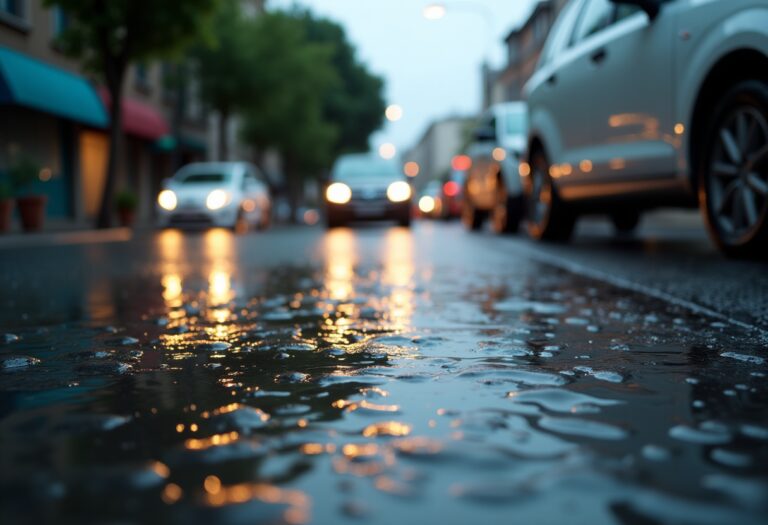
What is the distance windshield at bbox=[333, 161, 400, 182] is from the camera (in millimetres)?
20172

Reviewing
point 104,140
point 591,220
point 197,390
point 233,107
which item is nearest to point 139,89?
point 104,140

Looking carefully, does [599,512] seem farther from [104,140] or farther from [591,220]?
[104,140]

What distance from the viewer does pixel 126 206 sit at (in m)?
23.3

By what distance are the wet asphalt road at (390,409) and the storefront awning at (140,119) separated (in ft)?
72.3

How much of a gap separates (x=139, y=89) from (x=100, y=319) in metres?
26.8

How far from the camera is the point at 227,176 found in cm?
2122

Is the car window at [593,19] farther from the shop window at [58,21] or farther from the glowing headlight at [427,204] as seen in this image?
the glowing headlight at [427,204]

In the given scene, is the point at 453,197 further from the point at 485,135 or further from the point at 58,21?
the point at 485,135

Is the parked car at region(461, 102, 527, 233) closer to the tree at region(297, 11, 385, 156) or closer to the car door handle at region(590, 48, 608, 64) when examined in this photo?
the car door handle at region(590, 48, 608, 64)

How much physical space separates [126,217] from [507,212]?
1376 centimetres

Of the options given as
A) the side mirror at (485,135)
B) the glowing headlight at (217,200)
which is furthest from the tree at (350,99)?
the side mirror at (485,135)

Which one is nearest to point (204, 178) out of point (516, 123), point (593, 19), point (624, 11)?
point (516, 123)

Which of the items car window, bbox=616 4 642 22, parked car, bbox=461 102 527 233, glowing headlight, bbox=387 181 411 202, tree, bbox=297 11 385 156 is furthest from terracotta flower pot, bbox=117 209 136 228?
tree, bbox=297 11 385 156

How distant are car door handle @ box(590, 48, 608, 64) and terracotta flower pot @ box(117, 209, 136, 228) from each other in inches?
707
